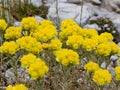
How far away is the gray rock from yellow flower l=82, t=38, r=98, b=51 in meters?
3.23

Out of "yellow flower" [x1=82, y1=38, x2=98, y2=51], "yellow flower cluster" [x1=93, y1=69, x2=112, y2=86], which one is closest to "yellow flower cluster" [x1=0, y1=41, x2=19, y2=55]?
"yellow flower" [x1=82, y1=38, x2=98, y2=51]

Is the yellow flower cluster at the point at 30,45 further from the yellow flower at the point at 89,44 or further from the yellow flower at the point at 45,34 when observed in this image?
the yellow flower at the point at 89,44

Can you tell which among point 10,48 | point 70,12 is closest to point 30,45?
point 10,48

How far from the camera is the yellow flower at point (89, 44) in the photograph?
2996mm

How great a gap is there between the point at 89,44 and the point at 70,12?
367 cm

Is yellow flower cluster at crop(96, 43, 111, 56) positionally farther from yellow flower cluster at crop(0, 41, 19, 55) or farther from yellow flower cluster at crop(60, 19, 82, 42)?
yellow flower cluster at crop(0, 41, 19, 55)

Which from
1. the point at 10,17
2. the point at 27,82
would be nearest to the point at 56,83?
the point at 27,82

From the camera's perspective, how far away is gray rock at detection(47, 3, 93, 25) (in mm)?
6363

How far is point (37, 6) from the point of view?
6.74 m

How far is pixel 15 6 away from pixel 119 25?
5.04 ft

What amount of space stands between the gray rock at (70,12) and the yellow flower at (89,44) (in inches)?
127

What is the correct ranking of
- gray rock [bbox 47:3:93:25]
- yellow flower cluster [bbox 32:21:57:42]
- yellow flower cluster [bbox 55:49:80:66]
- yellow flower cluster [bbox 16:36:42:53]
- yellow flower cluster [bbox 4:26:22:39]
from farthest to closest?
gray rock [bbox 47:3:93:25] < yellow flower cluster [bbox 4:26:22:39] < yellow flower cluster [bbox 32:21:57:42] < yellow flower cluster [bbox 16:36:42:53] < yellow flower cluster [bbox 55:49:80:66]

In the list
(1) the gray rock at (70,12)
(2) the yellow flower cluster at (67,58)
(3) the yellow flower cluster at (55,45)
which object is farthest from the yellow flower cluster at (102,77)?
(1) the gray rock at (70,12)

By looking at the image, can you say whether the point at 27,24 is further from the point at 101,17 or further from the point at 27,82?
the point at 101,17
